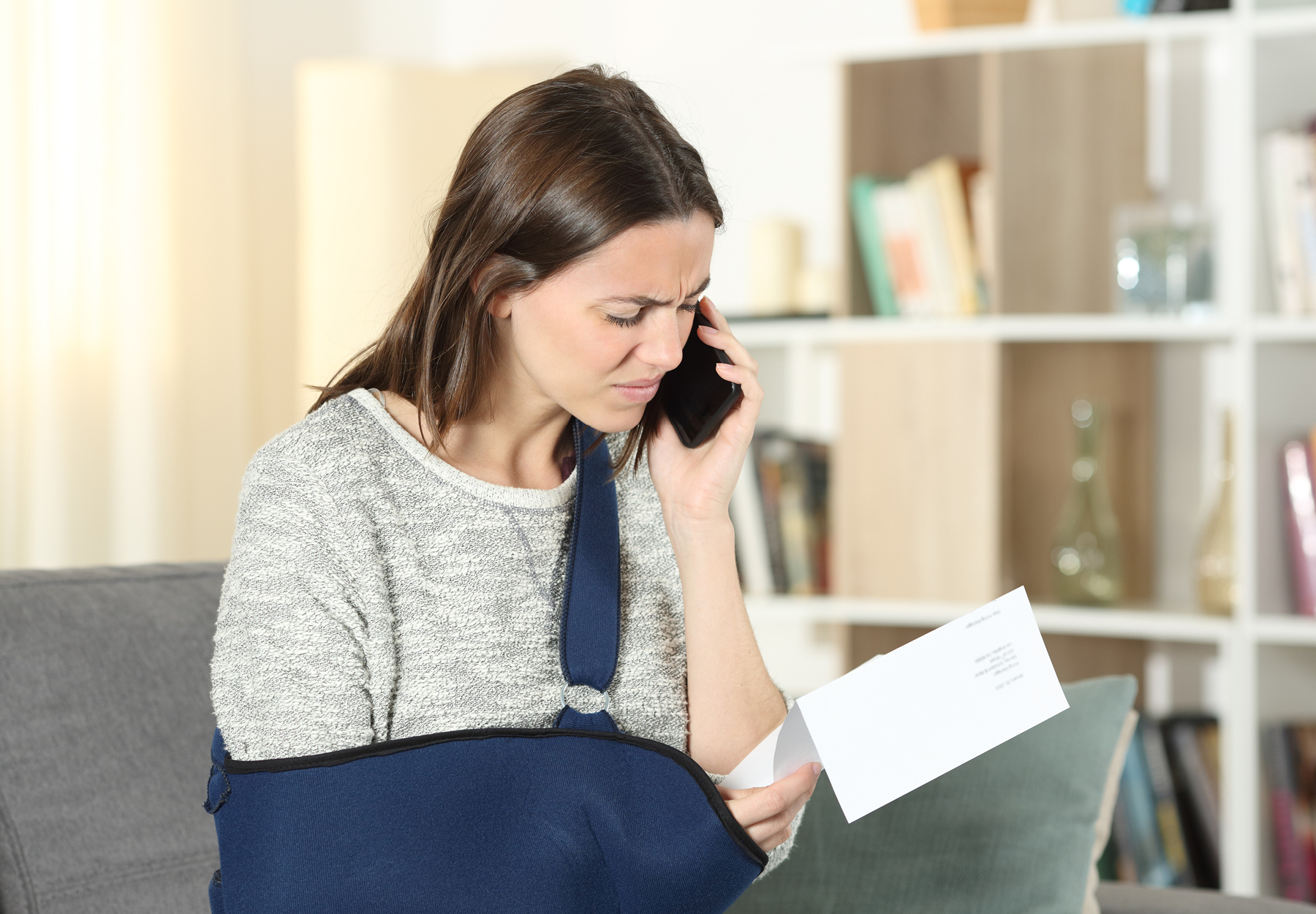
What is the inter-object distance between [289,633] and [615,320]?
33 centimetres

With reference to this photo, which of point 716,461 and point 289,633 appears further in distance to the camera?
point 716,461

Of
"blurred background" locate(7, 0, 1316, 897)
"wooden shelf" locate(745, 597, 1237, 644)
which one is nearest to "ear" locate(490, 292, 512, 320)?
"blurred background" locate(7, 0, 1316, 897)

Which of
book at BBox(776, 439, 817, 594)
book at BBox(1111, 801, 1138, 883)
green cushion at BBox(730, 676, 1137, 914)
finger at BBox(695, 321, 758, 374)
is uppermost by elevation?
finger at BBox(695, 321, 758, 374)

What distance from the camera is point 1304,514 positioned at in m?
2.01

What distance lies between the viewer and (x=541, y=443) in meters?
1.11

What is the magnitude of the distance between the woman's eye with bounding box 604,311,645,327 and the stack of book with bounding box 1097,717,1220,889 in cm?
151

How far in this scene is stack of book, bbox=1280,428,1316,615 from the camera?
2.00 metres

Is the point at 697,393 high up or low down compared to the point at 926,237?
down

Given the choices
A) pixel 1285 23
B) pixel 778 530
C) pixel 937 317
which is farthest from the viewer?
pixel 778 530

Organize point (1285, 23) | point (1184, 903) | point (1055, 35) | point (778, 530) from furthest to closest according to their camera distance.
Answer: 1. point (778, 530)
2. point (1055, 35)
3. point (1285, 23)
4. point (1184, 903)

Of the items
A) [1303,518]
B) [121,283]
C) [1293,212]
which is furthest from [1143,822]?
[121,283]

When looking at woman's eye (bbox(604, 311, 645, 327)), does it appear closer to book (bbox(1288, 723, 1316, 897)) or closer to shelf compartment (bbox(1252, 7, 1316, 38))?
shelf compartment (bbox(1252, 7, 1316, 38))

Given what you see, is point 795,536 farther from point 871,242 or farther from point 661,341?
point 661,341

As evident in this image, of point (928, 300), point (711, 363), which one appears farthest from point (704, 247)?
point (928, 300)
